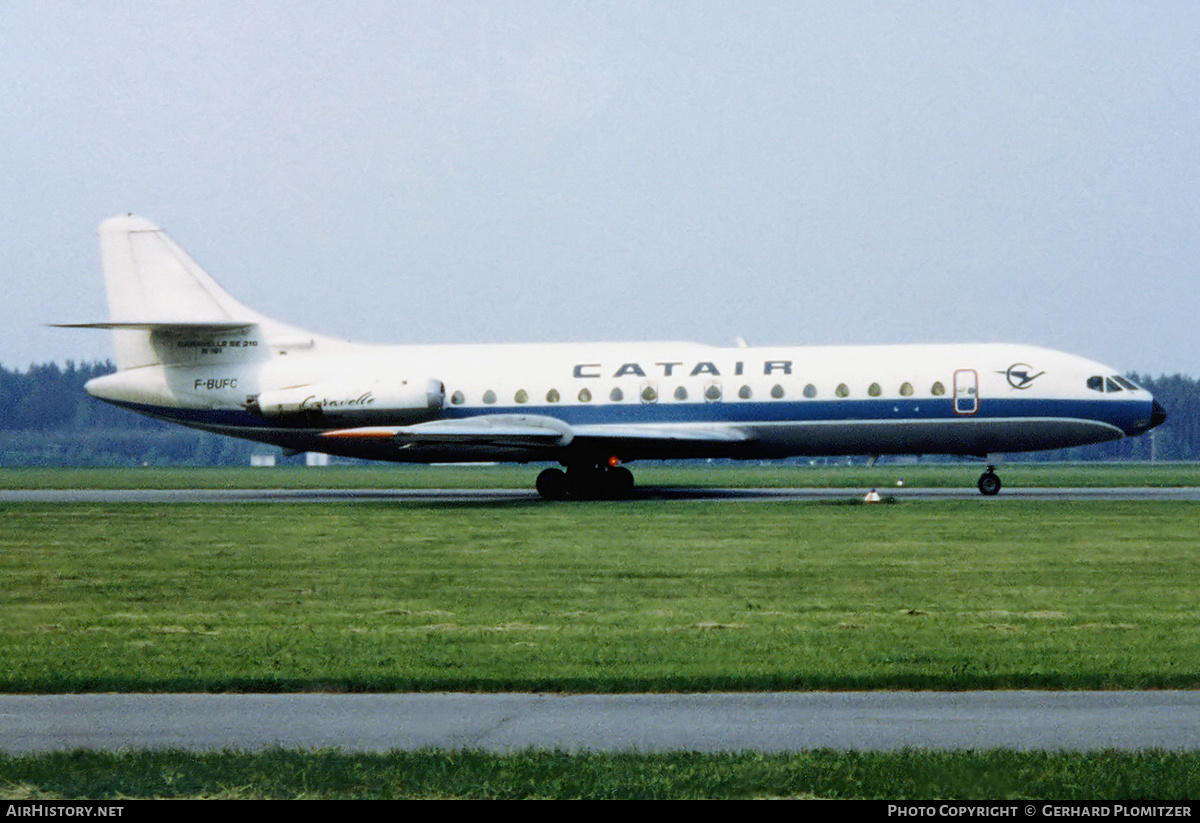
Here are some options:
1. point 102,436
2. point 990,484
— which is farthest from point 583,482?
point 102,436

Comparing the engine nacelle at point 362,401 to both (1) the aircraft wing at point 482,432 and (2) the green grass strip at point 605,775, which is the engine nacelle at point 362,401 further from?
(2) the green grass strip at point 605,775

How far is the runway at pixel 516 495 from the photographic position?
3573 centimetres

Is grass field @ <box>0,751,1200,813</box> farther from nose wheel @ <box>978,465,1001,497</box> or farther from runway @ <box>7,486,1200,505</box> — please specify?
nose wheel @ <box>978,465,1001,497</box>

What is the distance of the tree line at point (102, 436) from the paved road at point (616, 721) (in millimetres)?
95478

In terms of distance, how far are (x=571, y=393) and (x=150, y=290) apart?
42.0 feet

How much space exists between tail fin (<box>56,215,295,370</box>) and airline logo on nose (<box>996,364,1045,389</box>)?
797 inches

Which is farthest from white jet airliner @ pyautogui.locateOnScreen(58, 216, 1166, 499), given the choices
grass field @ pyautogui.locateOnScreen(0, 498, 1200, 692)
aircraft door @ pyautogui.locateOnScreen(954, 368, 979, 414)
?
grass field @ pyautogui.locateOnScreen(0, 498, 1200, 692)

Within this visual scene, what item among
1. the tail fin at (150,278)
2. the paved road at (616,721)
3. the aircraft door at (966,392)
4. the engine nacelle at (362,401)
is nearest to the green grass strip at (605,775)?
the paved road at (616,721)

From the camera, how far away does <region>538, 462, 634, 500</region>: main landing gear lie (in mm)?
36594

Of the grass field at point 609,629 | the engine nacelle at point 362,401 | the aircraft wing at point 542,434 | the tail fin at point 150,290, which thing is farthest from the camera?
the tail fin at point 150,290
